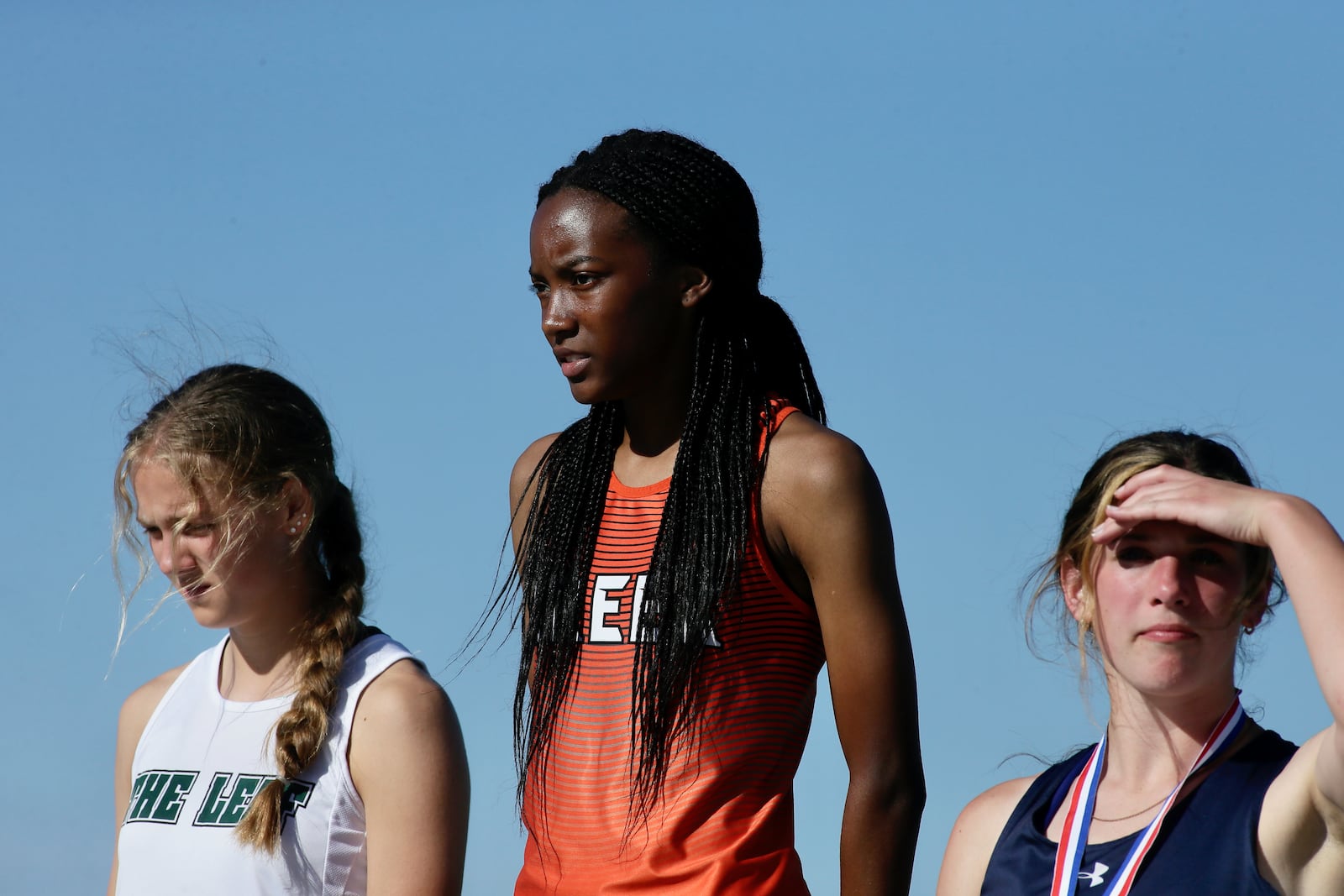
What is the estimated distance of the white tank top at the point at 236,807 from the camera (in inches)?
153

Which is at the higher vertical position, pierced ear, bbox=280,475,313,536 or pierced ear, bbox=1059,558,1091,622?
pierced ear, bbox=280,475,313,536

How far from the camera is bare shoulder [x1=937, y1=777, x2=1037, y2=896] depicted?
363 cm

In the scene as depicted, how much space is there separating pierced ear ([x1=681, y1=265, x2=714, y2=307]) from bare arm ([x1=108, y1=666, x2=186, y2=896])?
1840mm

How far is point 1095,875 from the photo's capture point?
3338mm

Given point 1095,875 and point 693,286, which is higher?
point 693,286

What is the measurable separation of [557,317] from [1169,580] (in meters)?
1.51

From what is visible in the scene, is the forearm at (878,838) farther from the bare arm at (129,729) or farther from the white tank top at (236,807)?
the bare arm at (129,729)

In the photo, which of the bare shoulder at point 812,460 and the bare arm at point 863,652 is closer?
the bare arm at point 863,652

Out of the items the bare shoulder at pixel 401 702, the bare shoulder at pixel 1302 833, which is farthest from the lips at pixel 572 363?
the bare shoulder at pixel 1302 833

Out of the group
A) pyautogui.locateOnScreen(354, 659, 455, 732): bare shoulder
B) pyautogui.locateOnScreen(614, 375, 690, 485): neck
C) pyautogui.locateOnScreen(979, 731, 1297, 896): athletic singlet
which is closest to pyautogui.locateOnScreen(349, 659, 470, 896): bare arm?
pyautogui.locateOnScreen(354, 659, 455, 732): bare shoulder

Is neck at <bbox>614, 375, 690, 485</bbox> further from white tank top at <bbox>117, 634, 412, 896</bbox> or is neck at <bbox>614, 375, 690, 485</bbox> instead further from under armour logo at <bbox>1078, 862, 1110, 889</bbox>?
under armour logo at <bbox>1078, 862, 1110, 889</bbox>

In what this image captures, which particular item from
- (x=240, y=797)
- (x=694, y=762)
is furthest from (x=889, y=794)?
(x=240, y=797)

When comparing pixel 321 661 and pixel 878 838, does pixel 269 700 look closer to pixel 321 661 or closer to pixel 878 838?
pixel 321 661

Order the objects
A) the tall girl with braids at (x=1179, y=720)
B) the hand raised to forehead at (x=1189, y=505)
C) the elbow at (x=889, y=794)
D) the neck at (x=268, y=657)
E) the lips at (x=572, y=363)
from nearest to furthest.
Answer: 1. the tall girl with braids at (x=1179, y=720)
2. the hand raised to forehead at (x=1189, y=505)
3. the elbow at (x=889, y=794)
4. the lips at (x=572, y=363)
5. the neck at (x=268, y=657)
